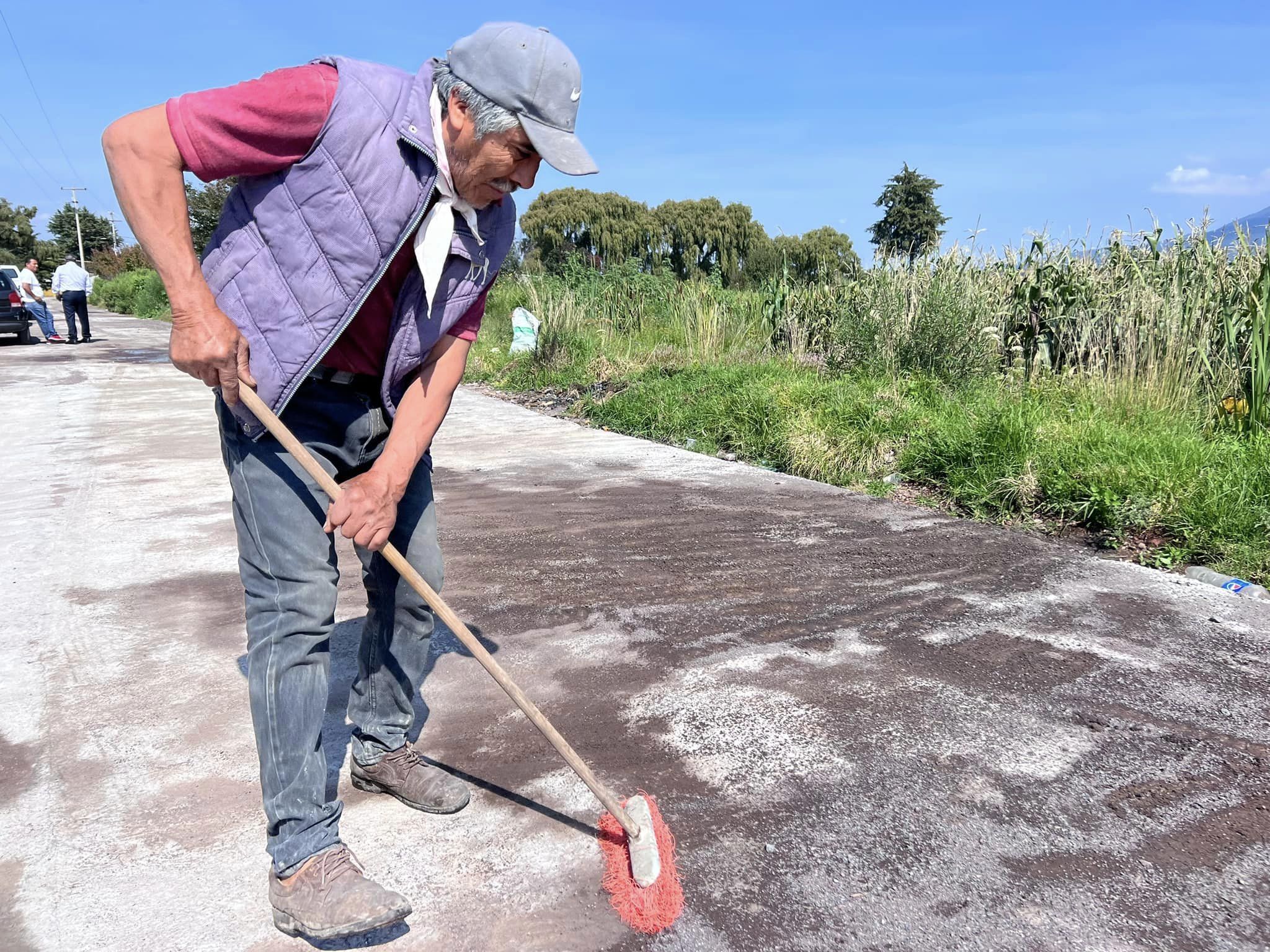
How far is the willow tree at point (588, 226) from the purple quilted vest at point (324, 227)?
46.6 metres

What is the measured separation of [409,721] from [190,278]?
1307mm

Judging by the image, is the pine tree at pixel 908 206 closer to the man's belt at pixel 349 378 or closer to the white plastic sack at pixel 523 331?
the white plastic sack at pixel 523 331

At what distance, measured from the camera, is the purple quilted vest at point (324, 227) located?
2010mm

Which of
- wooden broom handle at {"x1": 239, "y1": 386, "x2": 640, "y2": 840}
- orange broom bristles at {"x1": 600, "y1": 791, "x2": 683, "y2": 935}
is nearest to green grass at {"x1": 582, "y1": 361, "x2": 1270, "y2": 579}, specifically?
orange broom bristles at {"x1": 600, "y1": 791, "x2": 683, "y2": 935}

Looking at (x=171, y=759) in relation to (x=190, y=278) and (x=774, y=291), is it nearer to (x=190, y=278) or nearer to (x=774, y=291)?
(x=190, y=278)

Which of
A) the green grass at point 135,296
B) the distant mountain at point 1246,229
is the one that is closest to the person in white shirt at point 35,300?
the green grass at point 135,296

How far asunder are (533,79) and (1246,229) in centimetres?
711

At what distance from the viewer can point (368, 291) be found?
208cm

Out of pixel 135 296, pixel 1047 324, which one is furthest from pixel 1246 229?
pixel 135 296

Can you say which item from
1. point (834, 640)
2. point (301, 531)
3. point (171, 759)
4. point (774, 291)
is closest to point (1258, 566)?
point (834, 640)

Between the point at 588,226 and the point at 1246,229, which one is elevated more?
the point at 588,226

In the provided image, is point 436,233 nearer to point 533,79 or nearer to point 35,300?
point 533,79

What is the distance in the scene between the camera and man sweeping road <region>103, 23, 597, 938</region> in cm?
193

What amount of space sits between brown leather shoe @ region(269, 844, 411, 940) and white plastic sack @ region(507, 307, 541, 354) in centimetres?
1191
